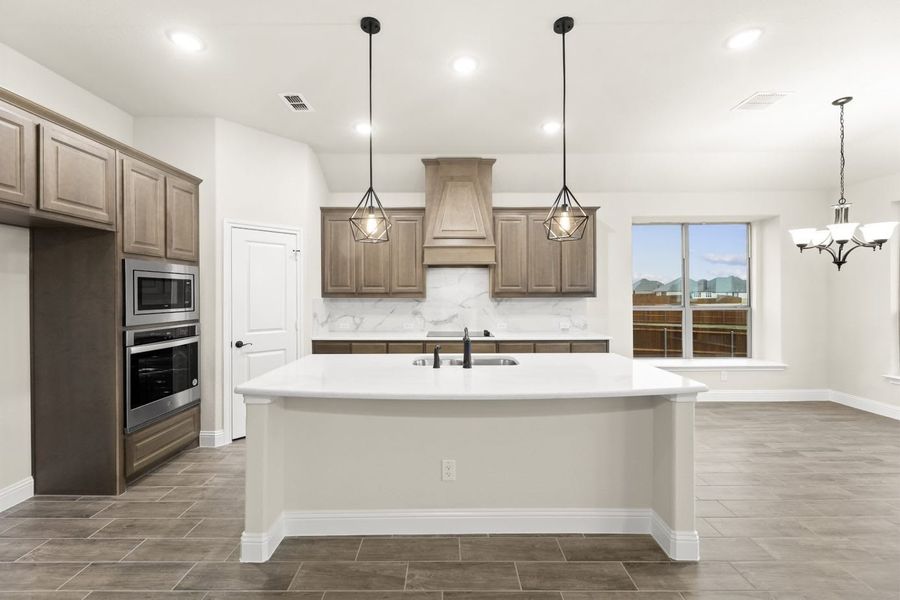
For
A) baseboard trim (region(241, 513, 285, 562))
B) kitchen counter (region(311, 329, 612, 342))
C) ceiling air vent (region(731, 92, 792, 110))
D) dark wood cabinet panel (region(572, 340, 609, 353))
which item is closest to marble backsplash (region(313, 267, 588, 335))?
kitchen counter (region(311, 329, 612, 342))

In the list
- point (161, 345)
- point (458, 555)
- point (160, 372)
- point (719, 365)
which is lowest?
point (458, 555)

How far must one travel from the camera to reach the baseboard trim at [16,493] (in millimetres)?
2910

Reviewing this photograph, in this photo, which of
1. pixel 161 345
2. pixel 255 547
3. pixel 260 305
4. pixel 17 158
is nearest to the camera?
pixel 255 547

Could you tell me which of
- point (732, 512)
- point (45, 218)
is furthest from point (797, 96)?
point (45, 218)

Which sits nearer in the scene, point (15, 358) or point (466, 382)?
point (466, 382)

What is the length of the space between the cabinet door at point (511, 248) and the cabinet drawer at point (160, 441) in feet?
11.1

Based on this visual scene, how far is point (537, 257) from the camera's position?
5.40 meters

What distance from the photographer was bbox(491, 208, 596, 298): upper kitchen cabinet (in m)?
5.39

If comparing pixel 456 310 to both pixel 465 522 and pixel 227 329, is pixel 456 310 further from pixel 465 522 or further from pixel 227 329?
pixel 465 522

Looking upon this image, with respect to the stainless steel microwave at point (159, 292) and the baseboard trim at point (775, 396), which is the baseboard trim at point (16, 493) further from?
the baseboard trim at point (775, 396)

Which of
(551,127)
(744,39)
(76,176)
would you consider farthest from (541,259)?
(76,176)

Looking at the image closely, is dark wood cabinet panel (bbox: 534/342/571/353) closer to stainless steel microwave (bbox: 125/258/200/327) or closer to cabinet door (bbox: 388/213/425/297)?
cabinet door (bbox: 388/213/425/297)

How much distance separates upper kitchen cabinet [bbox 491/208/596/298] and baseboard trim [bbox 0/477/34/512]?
4.31 metres

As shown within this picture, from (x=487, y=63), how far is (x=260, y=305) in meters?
2.93
